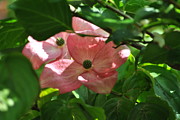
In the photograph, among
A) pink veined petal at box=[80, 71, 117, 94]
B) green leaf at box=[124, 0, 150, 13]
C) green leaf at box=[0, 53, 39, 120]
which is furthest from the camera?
green leaf at box=[124, 0, 150, 13]

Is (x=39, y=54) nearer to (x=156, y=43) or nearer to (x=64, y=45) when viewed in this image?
(x=64, y=45)

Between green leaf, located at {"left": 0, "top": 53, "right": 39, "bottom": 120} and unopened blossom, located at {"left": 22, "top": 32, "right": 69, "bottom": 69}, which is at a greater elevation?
green leaf, located at {"left": 0, "top": 53, "right": 39, "bottom": 120}

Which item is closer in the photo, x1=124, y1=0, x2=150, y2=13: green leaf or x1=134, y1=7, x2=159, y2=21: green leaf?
x1=134, y1=7, x2=159, y2=21: green leaf

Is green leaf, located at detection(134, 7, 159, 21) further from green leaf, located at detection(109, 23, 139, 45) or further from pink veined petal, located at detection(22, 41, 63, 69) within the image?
pink veined petal, located at detection(22, 41, 63, 69)

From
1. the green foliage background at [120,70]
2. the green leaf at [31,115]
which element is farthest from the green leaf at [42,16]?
the green leaf at [31,115]

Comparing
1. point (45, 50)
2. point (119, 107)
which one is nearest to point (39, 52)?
point (45, 50)

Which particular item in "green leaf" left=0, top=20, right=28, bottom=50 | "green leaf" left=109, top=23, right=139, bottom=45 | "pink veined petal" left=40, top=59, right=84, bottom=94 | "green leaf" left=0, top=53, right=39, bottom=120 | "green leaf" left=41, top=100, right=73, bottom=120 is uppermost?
"green leaf" left=109, top=23, right=139, bottom=45

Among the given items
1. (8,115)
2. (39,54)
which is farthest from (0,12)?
(8,115)

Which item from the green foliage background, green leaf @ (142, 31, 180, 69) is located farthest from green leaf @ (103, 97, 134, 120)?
green leaf @ (142, 31, 180, 69)
